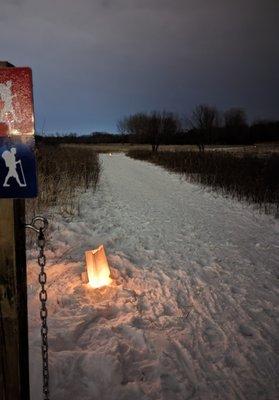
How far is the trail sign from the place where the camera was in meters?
1.79

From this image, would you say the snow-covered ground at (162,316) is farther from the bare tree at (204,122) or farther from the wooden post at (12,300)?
the bare tree at (204,122)

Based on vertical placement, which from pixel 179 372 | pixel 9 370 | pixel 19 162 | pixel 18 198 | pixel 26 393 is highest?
pixel 19 162

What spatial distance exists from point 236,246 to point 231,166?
8.94 m

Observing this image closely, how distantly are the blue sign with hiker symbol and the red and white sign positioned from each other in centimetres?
4

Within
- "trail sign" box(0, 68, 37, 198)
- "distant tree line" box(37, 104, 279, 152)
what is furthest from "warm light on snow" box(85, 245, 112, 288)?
"distant tree line" box(37, 104, 279, 152)

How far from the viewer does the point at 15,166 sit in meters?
1.82

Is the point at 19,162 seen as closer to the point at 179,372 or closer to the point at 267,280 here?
the point at 179,372

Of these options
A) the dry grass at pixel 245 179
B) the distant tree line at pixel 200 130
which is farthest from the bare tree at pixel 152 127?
the dry grass at pixel 245 179

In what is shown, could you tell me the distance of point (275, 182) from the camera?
10.6m

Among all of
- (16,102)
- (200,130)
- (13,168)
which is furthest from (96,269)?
(200,130)

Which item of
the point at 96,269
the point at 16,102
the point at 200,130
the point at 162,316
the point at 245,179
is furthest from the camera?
the point at 200,130

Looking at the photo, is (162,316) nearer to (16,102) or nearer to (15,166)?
(15,166)

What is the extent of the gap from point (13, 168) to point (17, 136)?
0.52ft

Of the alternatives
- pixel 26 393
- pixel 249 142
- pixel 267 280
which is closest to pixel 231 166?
pixel 267 280
